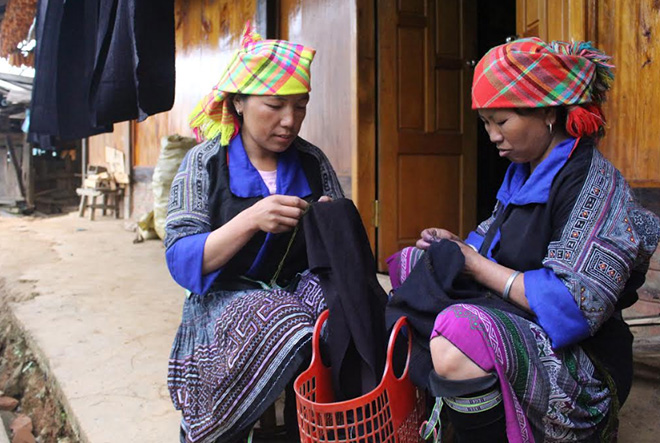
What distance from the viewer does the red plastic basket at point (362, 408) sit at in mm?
1407

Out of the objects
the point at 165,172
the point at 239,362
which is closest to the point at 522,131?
the point at 239,362

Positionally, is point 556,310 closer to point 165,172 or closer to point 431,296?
point 431,296

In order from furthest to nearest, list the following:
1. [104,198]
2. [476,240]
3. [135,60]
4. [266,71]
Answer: [104,198] → [135,60] → [476,240] → [266,71]

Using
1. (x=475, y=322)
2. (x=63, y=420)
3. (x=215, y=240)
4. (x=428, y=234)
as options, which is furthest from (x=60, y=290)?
(x=475, y=322)

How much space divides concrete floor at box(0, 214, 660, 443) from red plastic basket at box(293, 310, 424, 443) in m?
0.85

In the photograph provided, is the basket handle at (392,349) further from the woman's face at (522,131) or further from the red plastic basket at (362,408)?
the woman's face at (522,131)

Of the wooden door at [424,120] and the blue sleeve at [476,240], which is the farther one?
the wooden door at [424,120]

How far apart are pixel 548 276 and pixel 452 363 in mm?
342

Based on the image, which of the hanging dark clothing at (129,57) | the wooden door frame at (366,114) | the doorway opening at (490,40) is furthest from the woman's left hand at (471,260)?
the doorway opening at (490,40)

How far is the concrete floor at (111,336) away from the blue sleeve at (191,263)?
2.30ft

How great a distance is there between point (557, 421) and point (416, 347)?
1.35ft

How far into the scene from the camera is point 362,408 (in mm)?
1420

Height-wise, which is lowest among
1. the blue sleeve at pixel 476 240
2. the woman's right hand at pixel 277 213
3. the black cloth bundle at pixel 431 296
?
the black cloth bundle at pixel 431 296

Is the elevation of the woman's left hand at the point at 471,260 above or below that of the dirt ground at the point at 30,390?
above
